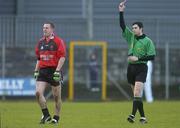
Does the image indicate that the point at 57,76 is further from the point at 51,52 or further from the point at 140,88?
the point at 140,88

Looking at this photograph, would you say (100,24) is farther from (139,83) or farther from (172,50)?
(139,83)

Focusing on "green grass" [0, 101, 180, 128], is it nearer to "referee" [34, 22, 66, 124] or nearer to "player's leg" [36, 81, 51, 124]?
"player's leg" [36, 81, 51, 124]

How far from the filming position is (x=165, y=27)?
34125 mm

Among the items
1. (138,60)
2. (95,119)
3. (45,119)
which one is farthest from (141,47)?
(45,119)

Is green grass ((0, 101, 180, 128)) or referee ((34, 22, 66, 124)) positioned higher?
referee ((34, 22, 66, 124))

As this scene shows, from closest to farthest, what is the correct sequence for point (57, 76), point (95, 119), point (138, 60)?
point (57, 76)
point (138, 60)
point (95, 119)

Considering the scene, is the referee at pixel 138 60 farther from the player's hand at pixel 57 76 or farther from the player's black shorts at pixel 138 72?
the player's hand at pixel 57 76

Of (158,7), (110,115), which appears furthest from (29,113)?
(158,7)

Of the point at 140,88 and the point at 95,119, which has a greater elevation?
the point at 140,88

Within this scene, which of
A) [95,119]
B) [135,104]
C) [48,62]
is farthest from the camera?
[95,119]

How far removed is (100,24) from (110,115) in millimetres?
14212

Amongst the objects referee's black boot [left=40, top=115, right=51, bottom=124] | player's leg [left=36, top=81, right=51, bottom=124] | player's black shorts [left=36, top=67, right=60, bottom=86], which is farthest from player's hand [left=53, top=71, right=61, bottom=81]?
referee's black boot [left=40, top=115, right=51, bottom=124]

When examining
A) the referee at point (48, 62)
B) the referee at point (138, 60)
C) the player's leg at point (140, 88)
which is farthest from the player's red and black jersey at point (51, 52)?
the player's leg at point (140, 88)

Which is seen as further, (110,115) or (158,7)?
(158,7)
